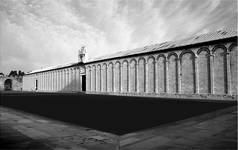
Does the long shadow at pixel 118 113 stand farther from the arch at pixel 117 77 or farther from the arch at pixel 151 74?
the arch at pixel 117 77

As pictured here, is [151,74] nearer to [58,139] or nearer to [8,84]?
[58,139]

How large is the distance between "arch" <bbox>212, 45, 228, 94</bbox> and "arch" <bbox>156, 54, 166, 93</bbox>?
6.44 metres

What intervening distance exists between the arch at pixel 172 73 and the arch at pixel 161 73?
78 cm

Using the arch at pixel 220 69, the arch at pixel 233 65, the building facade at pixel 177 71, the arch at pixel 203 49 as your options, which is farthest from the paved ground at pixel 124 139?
the arch at pixel 203 49

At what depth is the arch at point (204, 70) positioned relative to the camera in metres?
21.0

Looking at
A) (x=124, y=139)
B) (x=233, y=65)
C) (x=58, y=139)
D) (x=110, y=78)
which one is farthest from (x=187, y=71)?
(x=58, y=139)

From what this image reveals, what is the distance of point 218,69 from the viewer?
66.2 feet

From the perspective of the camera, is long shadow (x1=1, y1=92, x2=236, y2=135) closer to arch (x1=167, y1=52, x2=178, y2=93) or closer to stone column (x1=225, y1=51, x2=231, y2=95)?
stone column (x1=225, y1=51, x2=231, y2=95)

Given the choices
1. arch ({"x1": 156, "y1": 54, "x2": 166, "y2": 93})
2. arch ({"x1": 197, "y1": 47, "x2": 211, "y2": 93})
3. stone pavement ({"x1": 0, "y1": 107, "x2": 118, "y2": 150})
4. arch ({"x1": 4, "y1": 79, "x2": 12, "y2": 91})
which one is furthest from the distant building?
stone pavement ({"x1": 0, "y1": 107, "x2": 118, "y2": 150})

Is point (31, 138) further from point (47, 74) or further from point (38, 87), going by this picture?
point (38, 87)

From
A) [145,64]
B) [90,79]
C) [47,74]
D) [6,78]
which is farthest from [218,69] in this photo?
[6,78]

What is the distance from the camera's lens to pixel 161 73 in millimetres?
25422

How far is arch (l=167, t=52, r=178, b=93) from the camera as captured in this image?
2380 cm

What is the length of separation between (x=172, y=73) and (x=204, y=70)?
4105mm
